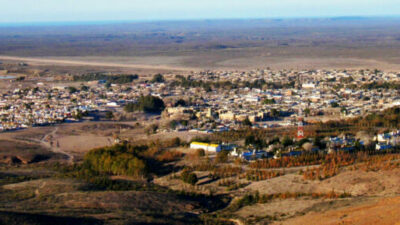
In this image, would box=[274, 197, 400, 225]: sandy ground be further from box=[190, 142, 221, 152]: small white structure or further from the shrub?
box=[190, 142, 221, 152]: small white structure

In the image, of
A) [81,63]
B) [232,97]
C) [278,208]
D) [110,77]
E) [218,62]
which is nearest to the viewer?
[278,208]

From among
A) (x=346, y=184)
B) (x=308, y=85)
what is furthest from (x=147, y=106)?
(x=346, y=184)

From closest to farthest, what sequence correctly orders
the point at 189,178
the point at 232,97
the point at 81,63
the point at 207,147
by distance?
the point at 189,178, the point at 207,147, the point at 232,97, the point at 81,63

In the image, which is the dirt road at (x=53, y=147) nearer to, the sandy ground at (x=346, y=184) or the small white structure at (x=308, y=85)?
the sandy ground at (x=346, y=184)

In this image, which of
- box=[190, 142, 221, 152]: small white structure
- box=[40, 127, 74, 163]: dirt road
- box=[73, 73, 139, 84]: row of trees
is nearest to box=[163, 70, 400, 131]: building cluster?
box=[190, 142, 221, 152]: small white structure

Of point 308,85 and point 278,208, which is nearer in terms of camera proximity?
point 278,208

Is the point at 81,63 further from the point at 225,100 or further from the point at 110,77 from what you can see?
the point at 225,100

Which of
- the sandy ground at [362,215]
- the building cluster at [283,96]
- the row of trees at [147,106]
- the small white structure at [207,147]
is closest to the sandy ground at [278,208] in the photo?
the sandy ground at [362,215]

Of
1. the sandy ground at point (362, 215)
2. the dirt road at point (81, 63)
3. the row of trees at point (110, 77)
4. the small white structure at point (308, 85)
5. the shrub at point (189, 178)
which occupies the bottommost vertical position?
the dirt road at point (81, 63)
